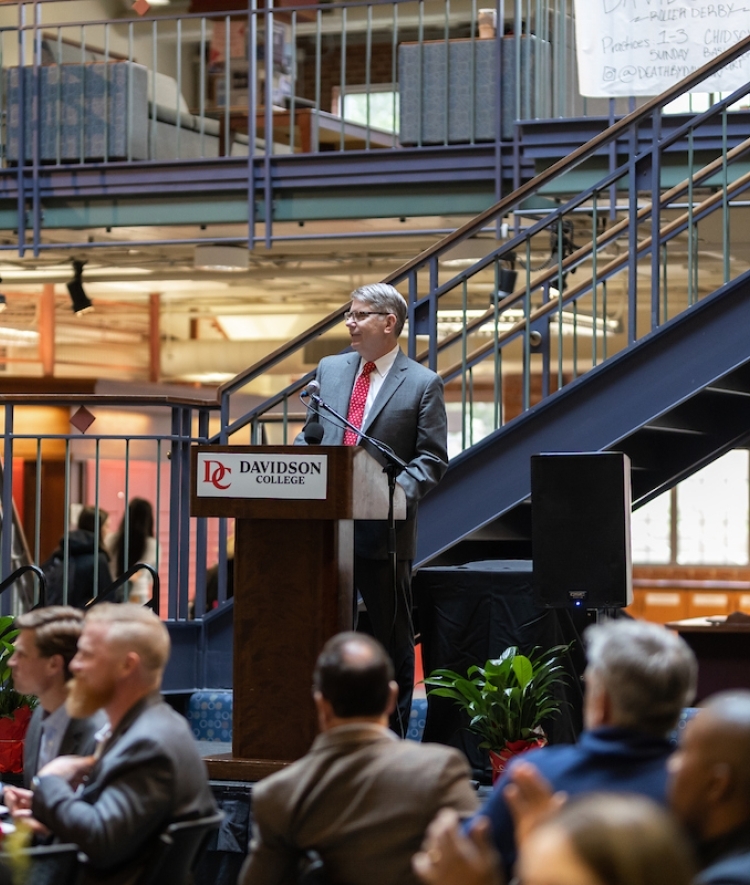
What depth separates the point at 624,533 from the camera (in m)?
4.81

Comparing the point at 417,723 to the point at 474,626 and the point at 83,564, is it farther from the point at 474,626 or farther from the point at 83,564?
the point at 83,564

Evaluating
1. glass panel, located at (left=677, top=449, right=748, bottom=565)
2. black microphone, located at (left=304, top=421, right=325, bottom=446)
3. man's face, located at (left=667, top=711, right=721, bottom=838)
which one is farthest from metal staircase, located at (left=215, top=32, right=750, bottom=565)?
glass panel, located at (left=677, top=449, right=748, bottom=565)

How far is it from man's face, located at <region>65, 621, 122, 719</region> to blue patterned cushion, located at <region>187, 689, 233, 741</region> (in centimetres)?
250

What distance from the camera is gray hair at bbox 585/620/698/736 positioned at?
2.42 metres

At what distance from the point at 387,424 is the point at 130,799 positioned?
2.05m

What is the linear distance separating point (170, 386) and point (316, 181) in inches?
155

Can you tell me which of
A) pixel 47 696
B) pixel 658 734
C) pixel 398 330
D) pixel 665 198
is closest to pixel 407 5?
pixel 665 198

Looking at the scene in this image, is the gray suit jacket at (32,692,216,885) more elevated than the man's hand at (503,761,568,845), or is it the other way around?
the man's hand at (503,761,568,845)

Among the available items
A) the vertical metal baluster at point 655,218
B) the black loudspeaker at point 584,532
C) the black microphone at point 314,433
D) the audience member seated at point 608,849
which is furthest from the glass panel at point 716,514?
the audience member seated at point 608,849

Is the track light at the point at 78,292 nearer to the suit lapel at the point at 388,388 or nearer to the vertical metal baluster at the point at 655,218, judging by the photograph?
the vertical metal baluster at the point at 655,218

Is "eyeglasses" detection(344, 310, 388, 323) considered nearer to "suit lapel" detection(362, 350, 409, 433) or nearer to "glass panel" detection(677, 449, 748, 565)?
"suit lapel" detection(362, 350, 409, 433)

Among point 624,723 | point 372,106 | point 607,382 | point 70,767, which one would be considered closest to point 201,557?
point 607,382

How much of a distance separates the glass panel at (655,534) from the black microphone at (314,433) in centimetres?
813

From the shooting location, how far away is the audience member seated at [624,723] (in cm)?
239
